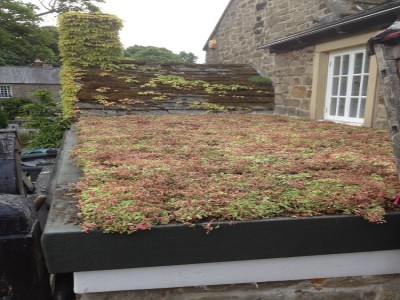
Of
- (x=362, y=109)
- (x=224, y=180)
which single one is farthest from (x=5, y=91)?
(x=224, y=180)

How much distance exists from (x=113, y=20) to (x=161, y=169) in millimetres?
7740

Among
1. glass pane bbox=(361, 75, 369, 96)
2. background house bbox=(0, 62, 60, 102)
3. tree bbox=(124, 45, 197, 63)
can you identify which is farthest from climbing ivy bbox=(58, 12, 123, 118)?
tree bbox=(124, 45, 197, 63)

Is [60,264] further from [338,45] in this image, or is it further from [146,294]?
[338,45]

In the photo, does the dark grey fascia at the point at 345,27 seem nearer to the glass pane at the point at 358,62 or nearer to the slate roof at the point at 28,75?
the glass pane at the point at 358,62

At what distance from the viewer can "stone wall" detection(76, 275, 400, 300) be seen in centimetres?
183

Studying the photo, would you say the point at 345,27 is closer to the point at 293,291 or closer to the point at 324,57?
the point at 324,57

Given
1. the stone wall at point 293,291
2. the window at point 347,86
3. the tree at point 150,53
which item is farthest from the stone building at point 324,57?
the tree at point 150,53

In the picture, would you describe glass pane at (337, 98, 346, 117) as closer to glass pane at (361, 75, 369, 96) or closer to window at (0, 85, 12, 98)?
glass pane at (361, 75, 369, 96)

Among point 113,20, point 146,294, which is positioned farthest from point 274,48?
point 146,294

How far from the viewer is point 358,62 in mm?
6465

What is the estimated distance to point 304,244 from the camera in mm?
1862

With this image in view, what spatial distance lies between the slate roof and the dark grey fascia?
3701cm

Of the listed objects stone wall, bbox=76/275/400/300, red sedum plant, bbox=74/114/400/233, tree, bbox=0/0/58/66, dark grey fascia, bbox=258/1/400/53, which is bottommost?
stone wall, bbox=76/275/400/300

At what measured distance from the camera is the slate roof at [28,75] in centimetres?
3888
